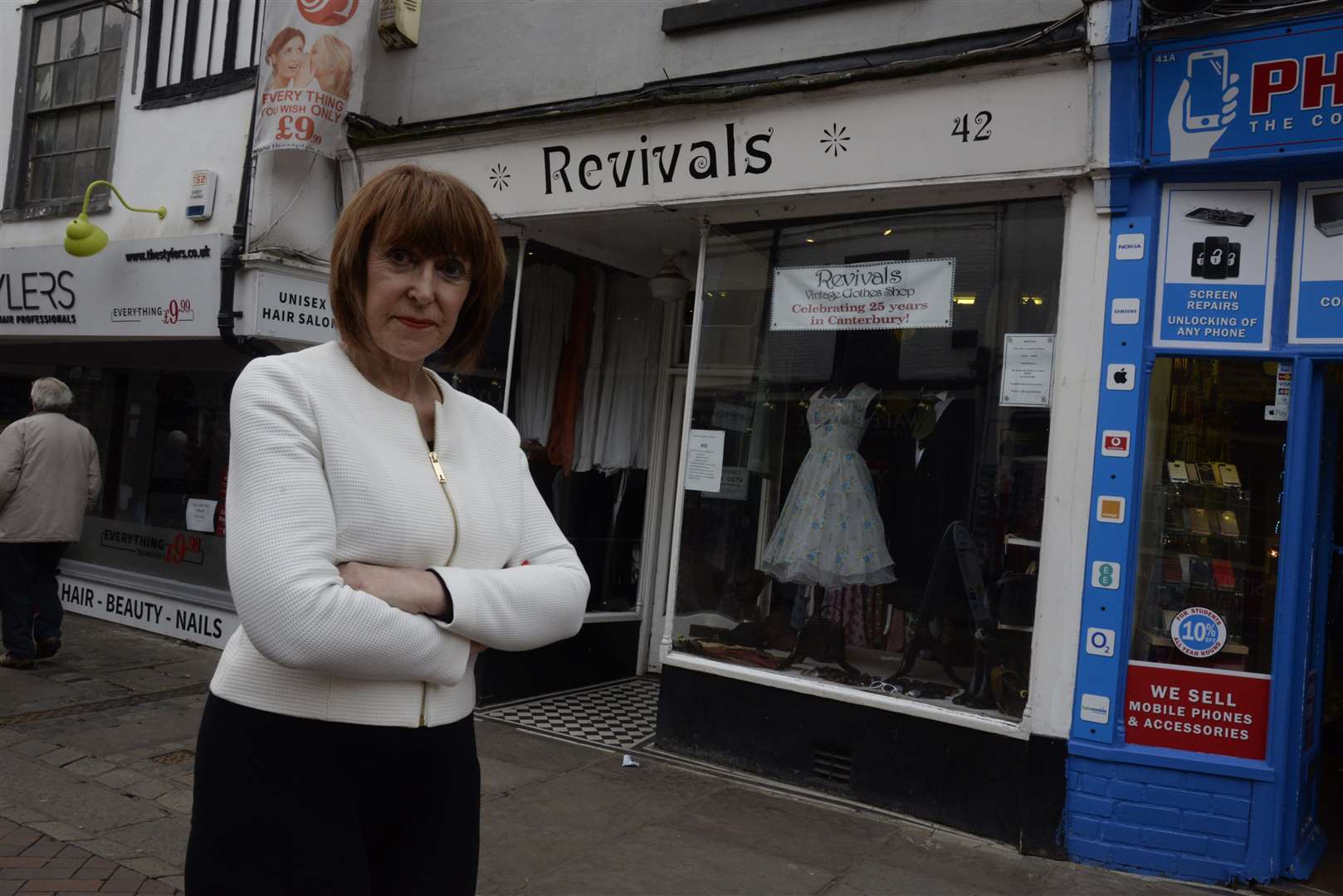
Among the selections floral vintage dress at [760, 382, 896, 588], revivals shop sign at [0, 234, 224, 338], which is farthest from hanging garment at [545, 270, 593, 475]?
revivals shop sign at [0, 234, 224, 338]

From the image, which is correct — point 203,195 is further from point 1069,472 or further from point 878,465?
point 1069,472

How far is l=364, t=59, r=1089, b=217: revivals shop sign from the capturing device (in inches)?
184

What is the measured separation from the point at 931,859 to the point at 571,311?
445cm

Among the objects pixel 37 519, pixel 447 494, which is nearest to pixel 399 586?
pixel 447 494

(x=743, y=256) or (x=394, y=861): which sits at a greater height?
(x=743, y=256)

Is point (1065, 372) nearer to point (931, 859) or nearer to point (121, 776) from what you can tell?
point (931, 859)

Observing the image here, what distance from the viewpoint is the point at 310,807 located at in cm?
152

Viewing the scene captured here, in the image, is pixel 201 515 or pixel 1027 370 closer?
pixel 1027 370

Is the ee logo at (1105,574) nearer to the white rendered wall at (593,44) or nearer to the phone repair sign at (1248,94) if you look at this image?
the phone repair sign at (1248,94)

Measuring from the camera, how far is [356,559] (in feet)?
4.99

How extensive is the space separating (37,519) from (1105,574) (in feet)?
21.9

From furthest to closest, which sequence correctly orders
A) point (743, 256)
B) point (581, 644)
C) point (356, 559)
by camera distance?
point (581, 644) → point (743, 256) → point (356, 559)

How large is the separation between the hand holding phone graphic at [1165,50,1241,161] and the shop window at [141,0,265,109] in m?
6.12

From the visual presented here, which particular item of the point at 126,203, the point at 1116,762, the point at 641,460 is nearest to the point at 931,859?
the point at 1116,762
